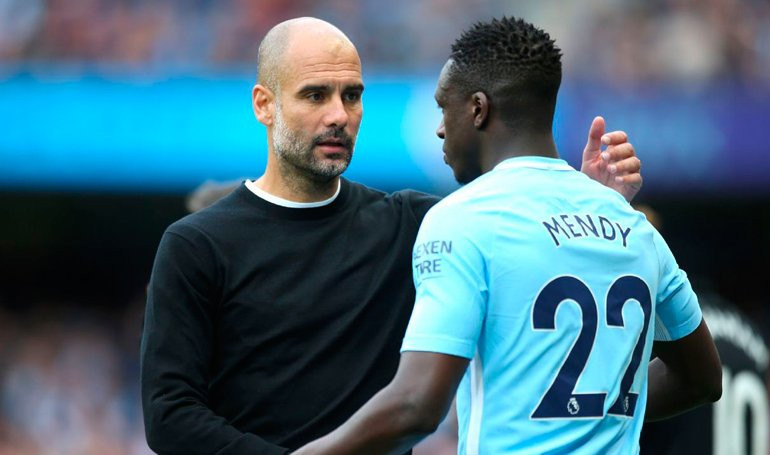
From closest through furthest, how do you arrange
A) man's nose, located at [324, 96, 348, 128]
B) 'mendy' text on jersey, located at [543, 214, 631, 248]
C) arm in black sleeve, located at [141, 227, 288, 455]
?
'mendy' text on jersey, located at [543, 214, 631, 248] < arm in black sleeve, located at [141, 227, 288, 455] < man's nose, located at [324, 96, 348, 128]

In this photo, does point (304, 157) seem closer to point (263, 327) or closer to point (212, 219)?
point (212, 219)

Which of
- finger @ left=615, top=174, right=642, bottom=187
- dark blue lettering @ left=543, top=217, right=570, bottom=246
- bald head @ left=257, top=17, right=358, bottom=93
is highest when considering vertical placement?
bald head @ left=257, top=17, right=358, bottom=93

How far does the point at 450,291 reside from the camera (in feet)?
8.74

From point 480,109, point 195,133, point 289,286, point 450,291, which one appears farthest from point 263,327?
point 195,133

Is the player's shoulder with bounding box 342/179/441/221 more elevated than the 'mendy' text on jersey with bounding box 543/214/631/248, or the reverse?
the player's shoulder with bounding box 342/179/441/221

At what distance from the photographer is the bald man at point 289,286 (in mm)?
3133

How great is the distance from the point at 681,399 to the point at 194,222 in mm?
1309

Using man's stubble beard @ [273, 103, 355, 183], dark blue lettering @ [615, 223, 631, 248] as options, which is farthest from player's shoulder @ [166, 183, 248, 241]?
dark blue lettering @ [615, 223, 631, 248]

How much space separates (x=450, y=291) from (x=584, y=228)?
340mm

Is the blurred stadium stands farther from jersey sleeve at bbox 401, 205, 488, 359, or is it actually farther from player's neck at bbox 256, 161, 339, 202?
jersey sleeve at bbox 401, 205, 488, 359

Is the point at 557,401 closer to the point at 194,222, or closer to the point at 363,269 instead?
the point at 363,269

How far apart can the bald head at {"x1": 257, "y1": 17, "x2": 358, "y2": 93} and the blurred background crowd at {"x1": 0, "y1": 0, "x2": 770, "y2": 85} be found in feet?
19.7

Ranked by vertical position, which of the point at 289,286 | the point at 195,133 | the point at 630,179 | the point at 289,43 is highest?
the point at 195,133

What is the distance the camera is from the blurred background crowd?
972 centimetres
